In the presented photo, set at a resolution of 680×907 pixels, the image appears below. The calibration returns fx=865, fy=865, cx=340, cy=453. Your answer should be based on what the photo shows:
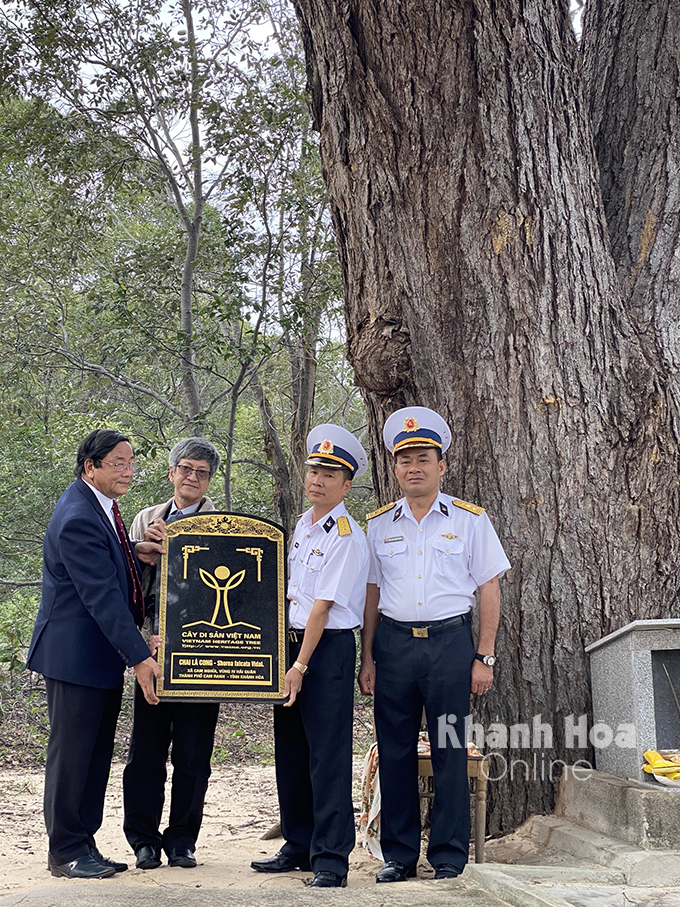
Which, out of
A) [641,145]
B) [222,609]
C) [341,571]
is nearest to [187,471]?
[222,609]

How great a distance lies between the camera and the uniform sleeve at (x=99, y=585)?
350 cm

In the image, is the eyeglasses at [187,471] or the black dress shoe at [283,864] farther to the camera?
the eyeglasses at [187,471]

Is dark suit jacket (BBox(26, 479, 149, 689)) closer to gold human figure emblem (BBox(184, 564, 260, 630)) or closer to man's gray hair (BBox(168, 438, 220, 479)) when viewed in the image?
gold human figure emblem (BBox(184, 564, 260, 630))

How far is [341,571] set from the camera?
3623 mm

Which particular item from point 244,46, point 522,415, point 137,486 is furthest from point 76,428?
point 522,415

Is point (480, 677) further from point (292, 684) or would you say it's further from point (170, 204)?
point (170, 204)

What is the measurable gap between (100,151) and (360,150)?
478 cm

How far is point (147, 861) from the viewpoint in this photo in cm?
368

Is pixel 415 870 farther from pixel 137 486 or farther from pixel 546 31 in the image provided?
pixel 137 486

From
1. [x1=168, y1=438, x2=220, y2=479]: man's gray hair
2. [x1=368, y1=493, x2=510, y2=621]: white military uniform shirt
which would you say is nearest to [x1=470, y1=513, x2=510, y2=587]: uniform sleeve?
[x1=368, y1=493, x2=510, y2=621]: white military uniform shirt

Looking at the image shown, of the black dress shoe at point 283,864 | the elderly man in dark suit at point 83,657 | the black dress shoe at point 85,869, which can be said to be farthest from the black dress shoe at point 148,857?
the black dress shoe at point 283,864

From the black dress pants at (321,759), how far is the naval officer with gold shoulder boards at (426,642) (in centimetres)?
16

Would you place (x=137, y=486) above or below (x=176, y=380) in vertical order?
below

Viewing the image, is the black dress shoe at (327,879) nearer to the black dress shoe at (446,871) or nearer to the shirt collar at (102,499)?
the black dress shoe at (446,871)
